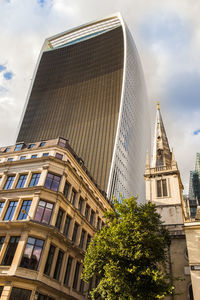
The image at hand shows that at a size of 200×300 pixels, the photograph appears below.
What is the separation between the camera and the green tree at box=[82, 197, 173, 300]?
20.4m

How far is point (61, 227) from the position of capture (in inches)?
1166

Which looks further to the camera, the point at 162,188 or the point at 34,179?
the point at 162,188

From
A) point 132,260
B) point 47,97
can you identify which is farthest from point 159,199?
point 47,97

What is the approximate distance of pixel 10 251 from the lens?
2594 centimetres

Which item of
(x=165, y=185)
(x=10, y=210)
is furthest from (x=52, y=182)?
(x=165, y=185)

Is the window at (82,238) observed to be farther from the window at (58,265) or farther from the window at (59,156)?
the window at (59,156)

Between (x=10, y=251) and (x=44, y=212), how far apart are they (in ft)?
16.7

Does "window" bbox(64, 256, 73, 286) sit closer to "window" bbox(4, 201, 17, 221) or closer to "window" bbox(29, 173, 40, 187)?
"window" bbox(4, 201, 17, 221)

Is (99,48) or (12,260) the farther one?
(99,48)

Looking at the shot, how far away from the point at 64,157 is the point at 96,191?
36.9ft

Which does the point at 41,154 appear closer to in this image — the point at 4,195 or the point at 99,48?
the point at 4,195

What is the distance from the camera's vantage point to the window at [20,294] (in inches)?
906

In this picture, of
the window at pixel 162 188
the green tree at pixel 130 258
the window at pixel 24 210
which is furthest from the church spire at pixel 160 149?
the window at pixel 24 210

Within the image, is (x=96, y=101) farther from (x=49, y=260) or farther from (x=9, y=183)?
(x=49, y=260)
